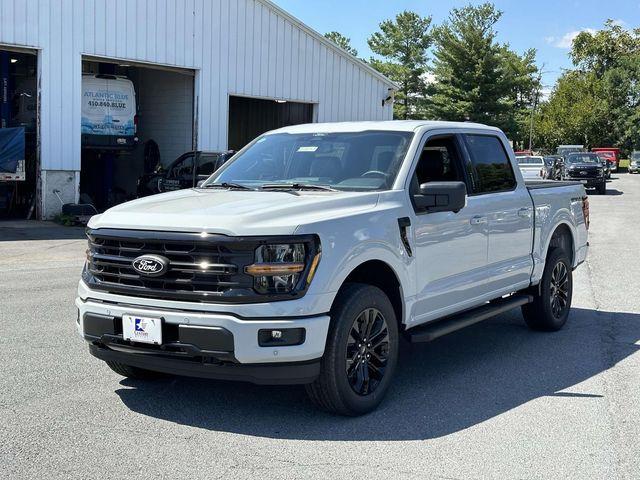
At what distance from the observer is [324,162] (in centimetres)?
595

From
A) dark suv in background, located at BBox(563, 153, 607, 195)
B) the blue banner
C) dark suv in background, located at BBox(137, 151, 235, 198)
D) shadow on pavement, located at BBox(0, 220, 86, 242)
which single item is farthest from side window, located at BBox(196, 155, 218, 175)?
dark suv in background, located at BBox(563, 153, 607, 195)

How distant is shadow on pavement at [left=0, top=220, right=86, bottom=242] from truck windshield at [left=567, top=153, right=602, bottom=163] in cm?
2735

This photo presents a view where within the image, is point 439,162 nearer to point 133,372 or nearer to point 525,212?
point 525,212

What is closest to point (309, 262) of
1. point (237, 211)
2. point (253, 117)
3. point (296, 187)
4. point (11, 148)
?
point (237, 211)

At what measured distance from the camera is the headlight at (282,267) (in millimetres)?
4449

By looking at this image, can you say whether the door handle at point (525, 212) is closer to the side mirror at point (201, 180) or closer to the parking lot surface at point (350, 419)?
the parking lot surface at point (350, 419)

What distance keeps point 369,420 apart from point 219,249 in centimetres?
150

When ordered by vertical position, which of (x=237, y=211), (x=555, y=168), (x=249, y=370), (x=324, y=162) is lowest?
(x=249, y=370)

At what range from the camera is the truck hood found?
4.52 m

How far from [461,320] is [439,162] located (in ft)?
4.23

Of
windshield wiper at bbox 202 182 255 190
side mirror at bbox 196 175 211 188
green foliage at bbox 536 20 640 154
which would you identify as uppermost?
green foliage at bbox 536 20 640 154

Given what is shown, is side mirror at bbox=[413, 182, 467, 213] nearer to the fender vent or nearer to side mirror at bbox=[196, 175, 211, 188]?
the fender vent

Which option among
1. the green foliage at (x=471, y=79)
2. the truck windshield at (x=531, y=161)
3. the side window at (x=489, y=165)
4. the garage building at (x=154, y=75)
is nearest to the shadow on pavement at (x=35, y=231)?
the garage building at (x=154, y=75)

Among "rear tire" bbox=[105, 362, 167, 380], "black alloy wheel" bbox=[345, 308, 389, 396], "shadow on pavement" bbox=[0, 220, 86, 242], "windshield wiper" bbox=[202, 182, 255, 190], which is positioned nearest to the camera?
"black alloy wheel" bbox=[345, 308, 389, 396]
